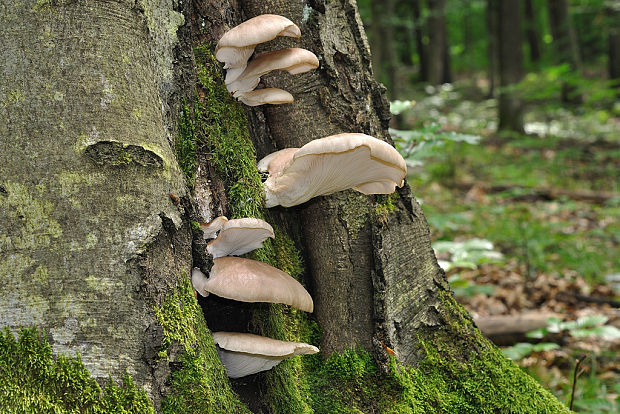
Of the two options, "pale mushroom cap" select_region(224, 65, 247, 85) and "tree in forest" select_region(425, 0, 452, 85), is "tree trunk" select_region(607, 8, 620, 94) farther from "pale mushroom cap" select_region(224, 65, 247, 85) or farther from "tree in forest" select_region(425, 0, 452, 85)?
"pale mushroom cap" select_region(224, 65, 247, 85)

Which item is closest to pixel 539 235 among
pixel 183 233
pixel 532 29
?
pixel 183 233

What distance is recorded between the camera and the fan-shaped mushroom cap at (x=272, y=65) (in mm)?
2279

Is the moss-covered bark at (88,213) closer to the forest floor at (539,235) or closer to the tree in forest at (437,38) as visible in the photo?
the forest floor at (539,235)

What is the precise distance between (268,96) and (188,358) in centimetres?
121

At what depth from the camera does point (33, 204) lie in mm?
1583

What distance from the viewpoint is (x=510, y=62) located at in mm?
15555

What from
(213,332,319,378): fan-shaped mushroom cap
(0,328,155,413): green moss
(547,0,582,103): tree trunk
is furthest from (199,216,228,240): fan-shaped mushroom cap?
(547,0,582,103): tree trunk

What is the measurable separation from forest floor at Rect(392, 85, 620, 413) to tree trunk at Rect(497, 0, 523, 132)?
29.2 inches

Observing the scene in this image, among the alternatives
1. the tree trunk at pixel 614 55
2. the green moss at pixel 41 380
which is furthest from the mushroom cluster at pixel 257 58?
the tree trunk at pixel 614 55

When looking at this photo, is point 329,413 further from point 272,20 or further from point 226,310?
point 272,20

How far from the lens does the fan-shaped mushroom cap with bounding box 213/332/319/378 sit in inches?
74.6

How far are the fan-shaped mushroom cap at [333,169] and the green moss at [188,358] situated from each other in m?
0.62

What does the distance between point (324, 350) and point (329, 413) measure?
28cm

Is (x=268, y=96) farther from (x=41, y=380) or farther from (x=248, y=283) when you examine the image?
(x=41, y=380)
